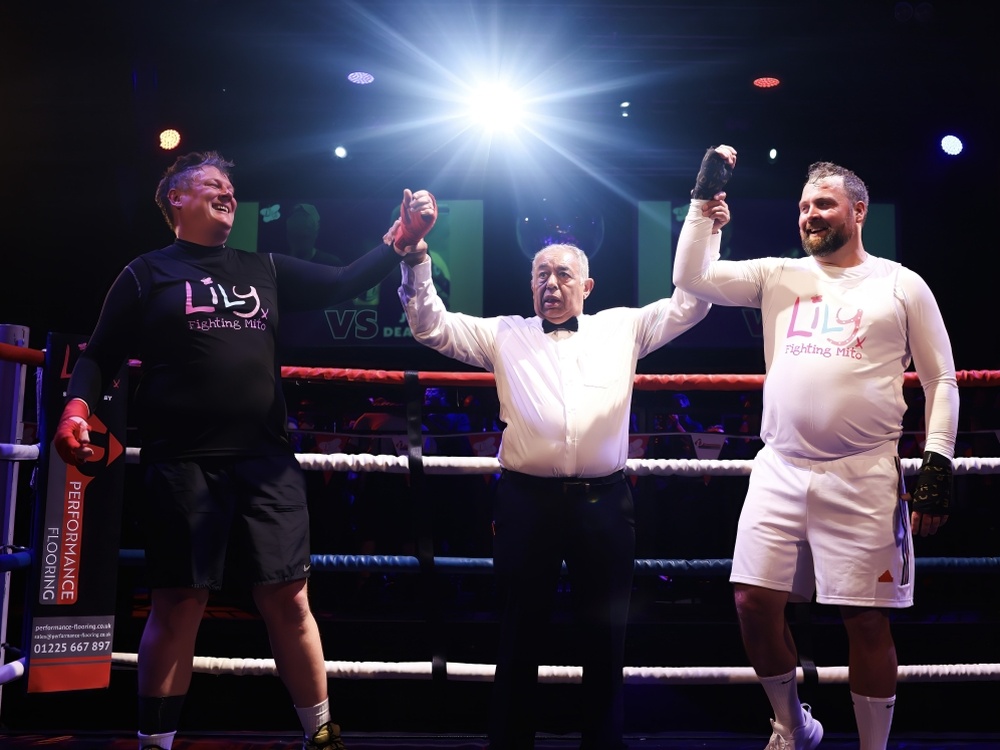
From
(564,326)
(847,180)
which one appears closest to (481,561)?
(564,326)

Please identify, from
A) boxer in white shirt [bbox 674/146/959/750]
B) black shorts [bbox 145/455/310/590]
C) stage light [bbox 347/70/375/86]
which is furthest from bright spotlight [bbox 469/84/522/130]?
black shorts [bbox 145/455/310/590]

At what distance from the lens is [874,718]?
6.46ft

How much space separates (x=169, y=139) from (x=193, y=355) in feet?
17.3

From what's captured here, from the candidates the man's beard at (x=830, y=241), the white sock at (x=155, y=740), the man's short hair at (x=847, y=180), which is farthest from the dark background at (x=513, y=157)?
the man's short hair at (x=847, y=180)

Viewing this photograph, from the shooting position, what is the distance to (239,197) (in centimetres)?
711

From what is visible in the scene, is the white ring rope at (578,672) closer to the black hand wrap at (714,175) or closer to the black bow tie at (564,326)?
the black bow tie at (564,326)

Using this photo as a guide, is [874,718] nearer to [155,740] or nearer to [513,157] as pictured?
[155,740]

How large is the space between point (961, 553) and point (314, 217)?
5.57m

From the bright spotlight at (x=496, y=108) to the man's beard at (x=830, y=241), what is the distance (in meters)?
4.56

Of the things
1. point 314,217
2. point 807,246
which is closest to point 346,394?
point 314,217

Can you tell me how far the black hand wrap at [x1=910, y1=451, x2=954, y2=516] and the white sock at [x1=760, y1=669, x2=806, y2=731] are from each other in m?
0.54

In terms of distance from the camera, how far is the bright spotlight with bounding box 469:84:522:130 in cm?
634

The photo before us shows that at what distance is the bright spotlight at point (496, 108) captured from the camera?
634 cm

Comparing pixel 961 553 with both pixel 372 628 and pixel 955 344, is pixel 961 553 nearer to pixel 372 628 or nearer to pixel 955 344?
pixel 955 344
